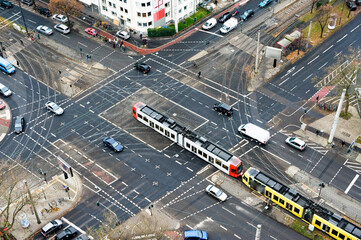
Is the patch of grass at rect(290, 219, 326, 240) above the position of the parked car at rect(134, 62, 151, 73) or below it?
below

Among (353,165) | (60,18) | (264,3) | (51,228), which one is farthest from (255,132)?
(60,18)

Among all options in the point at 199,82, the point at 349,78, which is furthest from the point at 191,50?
the point at 349,78

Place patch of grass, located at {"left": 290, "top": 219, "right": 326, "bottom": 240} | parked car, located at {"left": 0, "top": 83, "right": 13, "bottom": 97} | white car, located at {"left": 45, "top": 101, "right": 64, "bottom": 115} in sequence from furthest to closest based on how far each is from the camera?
parked car, located at {"left": 0, "top": 83, "right": 13, "bottom": 97} < white car, located at {"left": 45, "top": 101, "right": 64, "bottom": 115} < patch of grass, located at {"left": 290, "top": 219, "right": 326, "bottom": 240}

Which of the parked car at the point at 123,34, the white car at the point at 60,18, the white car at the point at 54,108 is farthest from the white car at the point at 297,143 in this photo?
the white car at the point at 60,18

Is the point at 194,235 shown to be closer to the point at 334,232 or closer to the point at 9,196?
the point at 334,232

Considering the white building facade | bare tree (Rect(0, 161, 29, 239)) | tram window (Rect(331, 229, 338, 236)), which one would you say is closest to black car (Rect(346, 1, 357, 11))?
the white building facade

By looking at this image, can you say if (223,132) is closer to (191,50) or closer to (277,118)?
(277,118)

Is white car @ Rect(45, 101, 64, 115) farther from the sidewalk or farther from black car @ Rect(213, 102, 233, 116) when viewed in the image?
black car @ Rect(213, 102, 233, 116)
